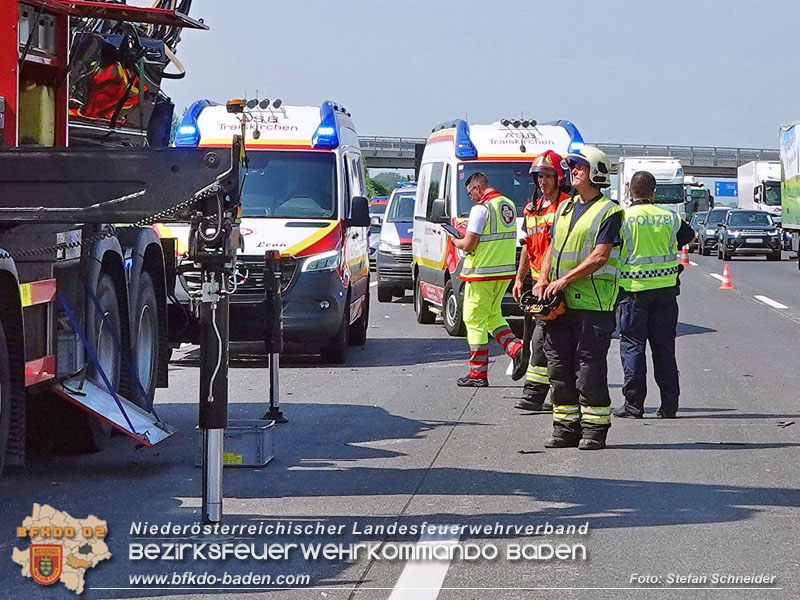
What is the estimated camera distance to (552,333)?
372 inches

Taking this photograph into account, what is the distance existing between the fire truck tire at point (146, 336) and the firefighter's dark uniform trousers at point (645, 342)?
355 centimetres

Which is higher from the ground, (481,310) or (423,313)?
(481,310)

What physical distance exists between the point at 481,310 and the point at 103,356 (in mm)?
4285

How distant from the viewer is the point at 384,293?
25109 mm

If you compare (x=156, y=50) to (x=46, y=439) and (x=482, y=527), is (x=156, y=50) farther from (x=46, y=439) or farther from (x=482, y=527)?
(x=482, y=527)

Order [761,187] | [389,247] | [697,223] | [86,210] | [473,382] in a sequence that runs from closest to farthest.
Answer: [86,210]
[473,382]
[389,247]
[761,187]
[697,223]

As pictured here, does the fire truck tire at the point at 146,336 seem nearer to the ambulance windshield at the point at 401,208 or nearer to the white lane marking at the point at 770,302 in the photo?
the ambulance windshield at the point at 401,208

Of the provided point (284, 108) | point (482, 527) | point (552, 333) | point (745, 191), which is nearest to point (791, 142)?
point (745, 191)

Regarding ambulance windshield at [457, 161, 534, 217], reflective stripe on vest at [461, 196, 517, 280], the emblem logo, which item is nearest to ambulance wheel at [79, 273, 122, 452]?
the emblem logo

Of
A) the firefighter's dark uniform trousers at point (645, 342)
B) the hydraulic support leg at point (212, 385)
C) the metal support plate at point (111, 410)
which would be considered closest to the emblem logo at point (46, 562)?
the hydraulic support leg at point (212, 385)

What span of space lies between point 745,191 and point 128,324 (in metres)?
54.8

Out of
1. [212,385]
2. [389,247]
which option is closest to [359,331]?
[389,247]

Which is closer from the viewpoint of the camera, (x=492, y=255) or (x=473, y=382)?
(x=492, y=255)

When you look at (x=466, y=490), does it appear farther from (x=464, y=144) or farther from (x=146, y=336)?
(x=464, y=144)
